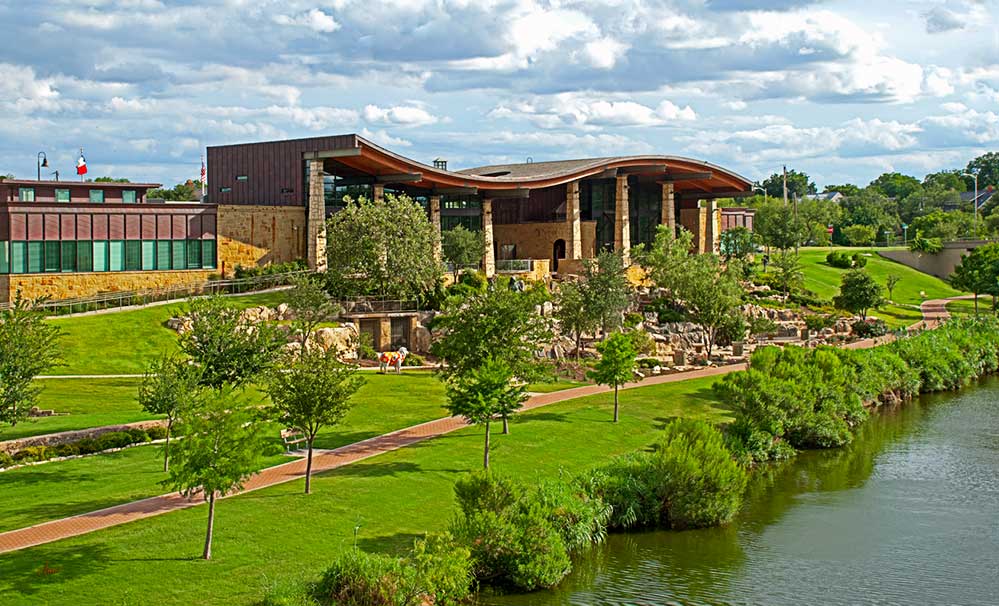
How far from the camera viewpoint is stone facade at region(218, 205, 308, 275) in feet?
190

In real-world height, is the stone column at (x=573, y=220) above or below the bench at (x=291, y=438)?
above

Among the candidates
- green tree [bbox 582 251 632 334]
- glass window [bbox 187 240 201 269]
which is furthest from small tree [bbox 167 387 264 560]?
glass window [bbox 187 240 201 269]

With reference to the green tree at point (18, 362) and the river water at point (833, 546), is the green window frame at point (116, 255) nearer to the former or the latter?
the green tree at point (18, 362)

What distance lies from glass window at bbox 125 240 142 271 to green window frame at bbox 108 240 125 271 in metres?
0.22

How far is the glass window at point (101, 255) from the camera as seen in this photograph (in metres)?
52.9

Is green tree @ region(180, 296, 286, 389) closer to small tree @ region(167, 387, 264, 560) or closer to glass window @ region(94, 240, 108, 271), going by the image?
small tree @ region(167, 387, 264, 560)

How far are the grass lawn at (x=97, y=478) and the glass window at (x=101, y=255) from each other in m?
21.8

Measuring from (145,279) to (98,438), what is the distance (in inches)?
985

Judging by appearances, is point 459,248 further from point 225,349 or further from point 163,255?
point 225,349

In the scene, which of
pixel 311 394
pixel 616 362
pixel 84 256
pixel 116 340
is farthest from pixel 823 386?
pixel 84 256

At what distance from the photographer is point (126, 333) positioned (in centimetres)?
4578

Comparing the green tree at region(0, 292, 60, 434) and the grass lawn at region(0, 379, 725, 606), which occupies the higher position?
the green tree at region(0, 292, 60, 434)

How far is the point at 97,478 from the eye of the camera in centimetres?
2784

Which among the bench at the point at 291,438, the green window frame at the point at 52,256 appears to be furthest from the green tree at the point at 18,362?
the green window frame at the point at 52,256
